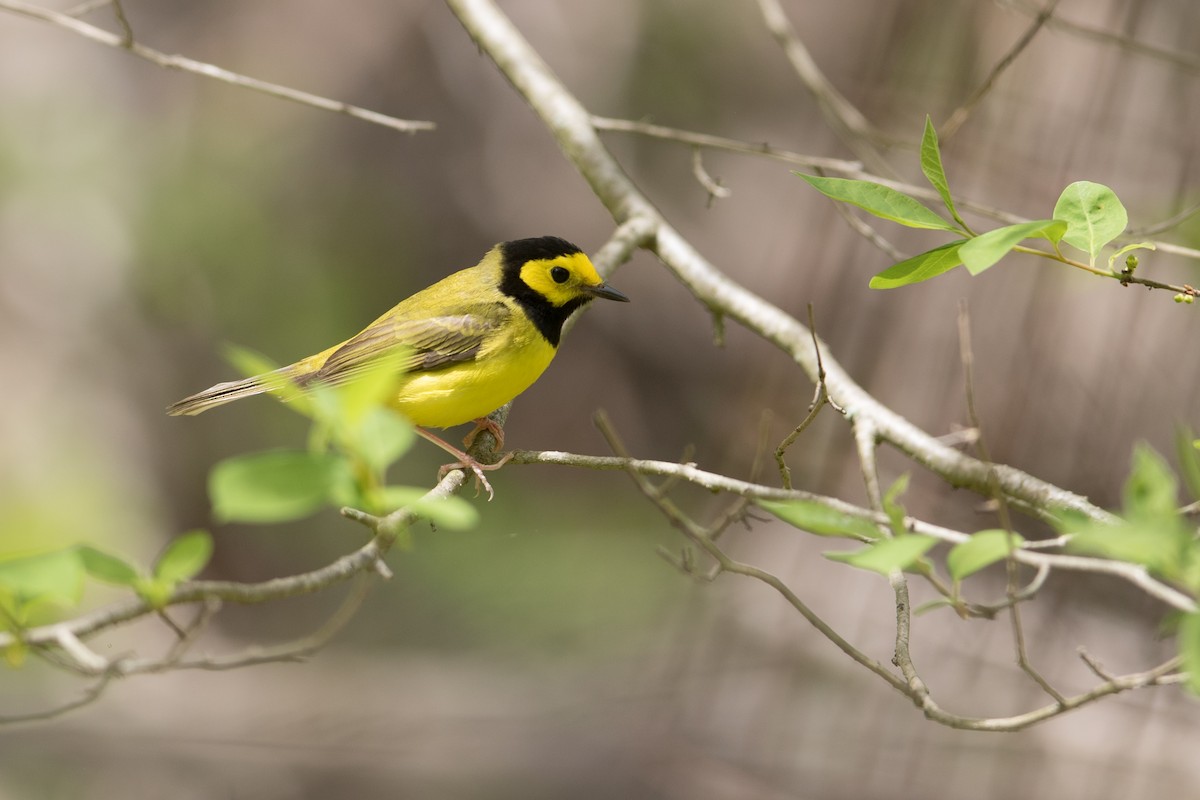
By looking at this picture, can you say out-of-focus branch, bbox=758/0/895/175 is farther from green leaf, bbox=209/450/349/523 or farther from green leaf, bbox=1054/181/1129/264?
green leaf, bbox=209/450/349/523

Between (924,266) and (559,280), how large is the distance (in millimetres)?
2492

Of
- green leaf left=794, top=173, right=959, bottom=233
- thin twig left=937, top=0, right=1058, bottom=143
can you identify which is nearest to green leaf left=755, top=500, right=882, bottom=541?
green leaf left=794, top=173, right=959, bottom=233

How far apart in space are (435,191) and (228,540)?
3142 millimetres

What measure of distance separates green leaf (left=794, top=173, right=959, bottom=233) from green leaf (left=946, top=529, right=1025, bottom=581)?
542mm

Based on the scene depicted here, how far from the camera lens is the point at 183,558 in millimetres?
1486

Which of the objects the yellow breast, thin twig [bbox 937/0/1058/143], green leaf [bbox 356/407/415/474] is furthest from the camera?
the yellow breast

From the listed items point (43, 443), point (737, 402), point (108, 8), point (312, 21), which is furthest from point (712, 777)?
point (108, 8)

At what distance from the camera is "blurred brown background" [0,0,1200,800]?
16.6ft

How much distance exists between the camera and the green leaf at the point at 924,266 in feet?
5.67

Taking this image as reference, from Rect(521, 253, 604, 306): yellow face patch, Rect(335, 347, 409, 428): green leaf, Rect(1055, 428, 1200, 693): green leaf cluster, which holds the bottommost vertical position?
Rect(335, 347, 409, 428): green leaf

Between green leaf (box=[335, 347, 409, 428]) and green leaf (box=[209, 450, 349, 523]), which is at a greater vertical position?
green leaf (box=[335, 347, 409, 428])

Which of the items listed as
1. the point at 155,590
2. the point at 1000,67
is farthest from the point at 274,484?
the point at 1000,67

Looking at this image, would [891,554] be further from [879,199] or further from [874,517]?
[879,199]

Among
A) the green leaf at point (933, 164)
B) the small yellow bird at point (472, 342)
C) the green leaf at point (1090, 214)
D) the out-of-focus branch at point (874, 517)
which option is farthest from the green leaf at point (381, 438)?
the small yellow bird at point (472, 342)
